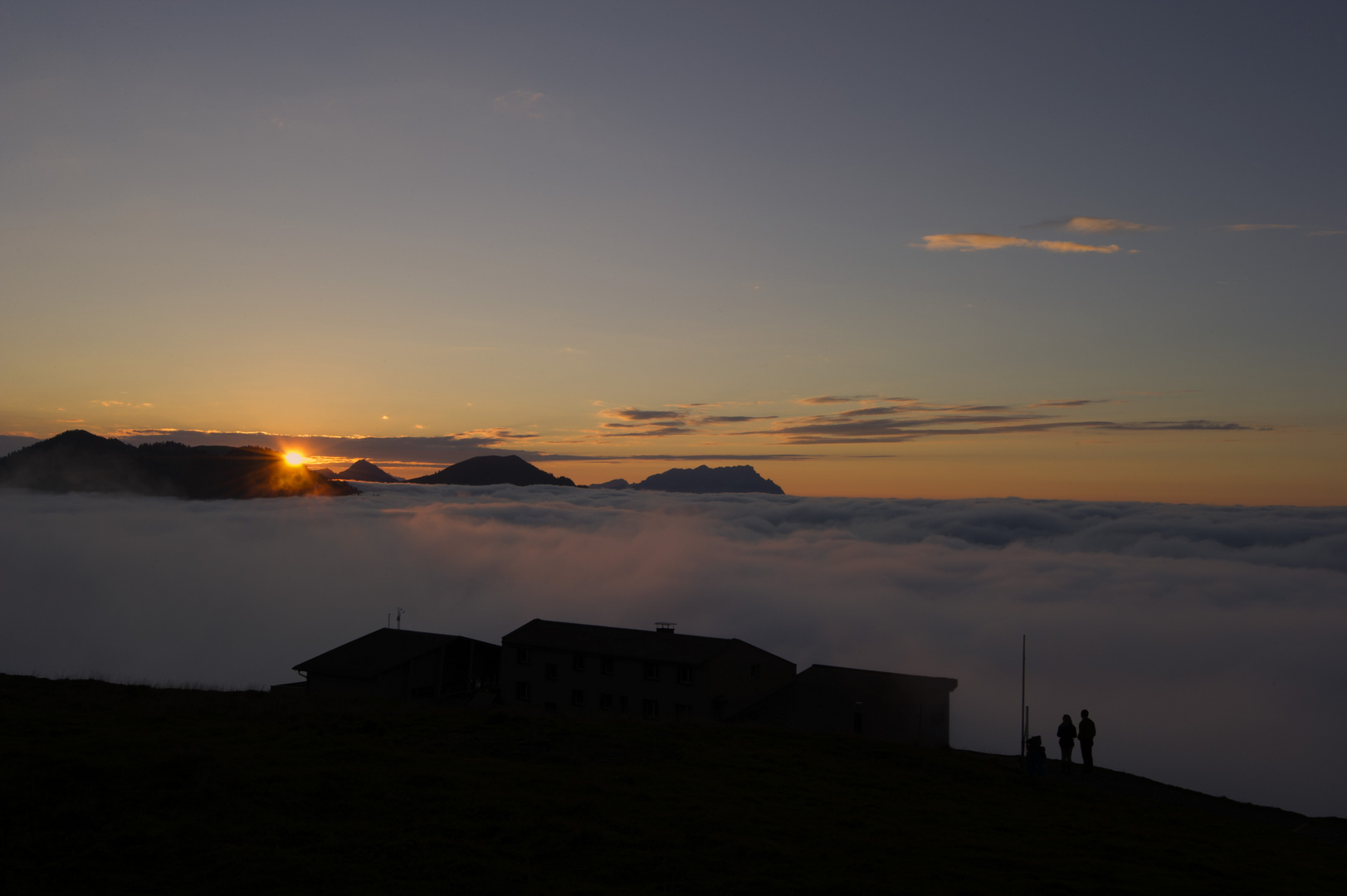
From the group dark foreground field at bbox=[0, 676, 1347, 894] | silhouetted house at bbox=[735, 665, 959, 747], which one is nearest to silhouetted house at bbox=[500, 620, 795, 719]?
silhouetted house at bbox=[735, 665, 959, 747]

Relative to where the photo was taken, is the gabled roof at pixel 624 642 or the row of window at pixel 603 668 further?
the gabled roof at pixel 624 642

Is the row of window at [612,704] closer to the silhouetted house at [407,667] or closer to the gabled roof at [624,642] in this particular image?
the gabled roof at [624,642]

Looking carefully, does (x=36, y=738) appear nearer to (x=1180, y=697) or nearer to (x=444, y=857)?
(x=444, y=857)

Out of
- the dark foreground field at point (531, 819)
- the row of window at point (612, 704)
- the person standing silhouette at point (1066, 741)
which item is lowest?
the row of window at point (612, 704)

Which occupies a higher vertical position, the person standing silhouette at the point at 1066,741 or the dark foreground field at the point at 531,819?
the dark foreground field at the point at 531,819

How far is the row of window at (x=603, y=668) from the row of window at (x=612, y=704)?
1.32m

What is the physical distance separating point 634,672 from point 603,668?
2301 millimetres

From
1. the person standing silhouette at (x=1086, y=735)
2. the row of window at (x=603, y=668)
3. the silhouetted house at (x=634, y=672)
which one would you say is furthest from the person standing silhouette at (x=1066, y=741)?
the row of window at (x=603, y=668)

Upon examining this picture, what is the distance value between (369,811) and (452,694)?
3481cm

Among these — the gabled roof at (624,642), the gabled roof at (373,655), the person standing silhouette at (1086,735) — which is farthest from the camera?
the gabled roof at (373,655)

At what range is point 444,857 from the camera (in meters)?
12.8

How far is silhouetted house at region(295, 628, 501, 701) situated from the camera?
1745 inches

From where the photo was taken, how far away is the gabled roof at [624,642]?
44.1m

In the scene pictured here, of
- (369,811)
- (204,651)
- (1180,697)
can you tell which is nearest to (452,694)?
(369,811)
